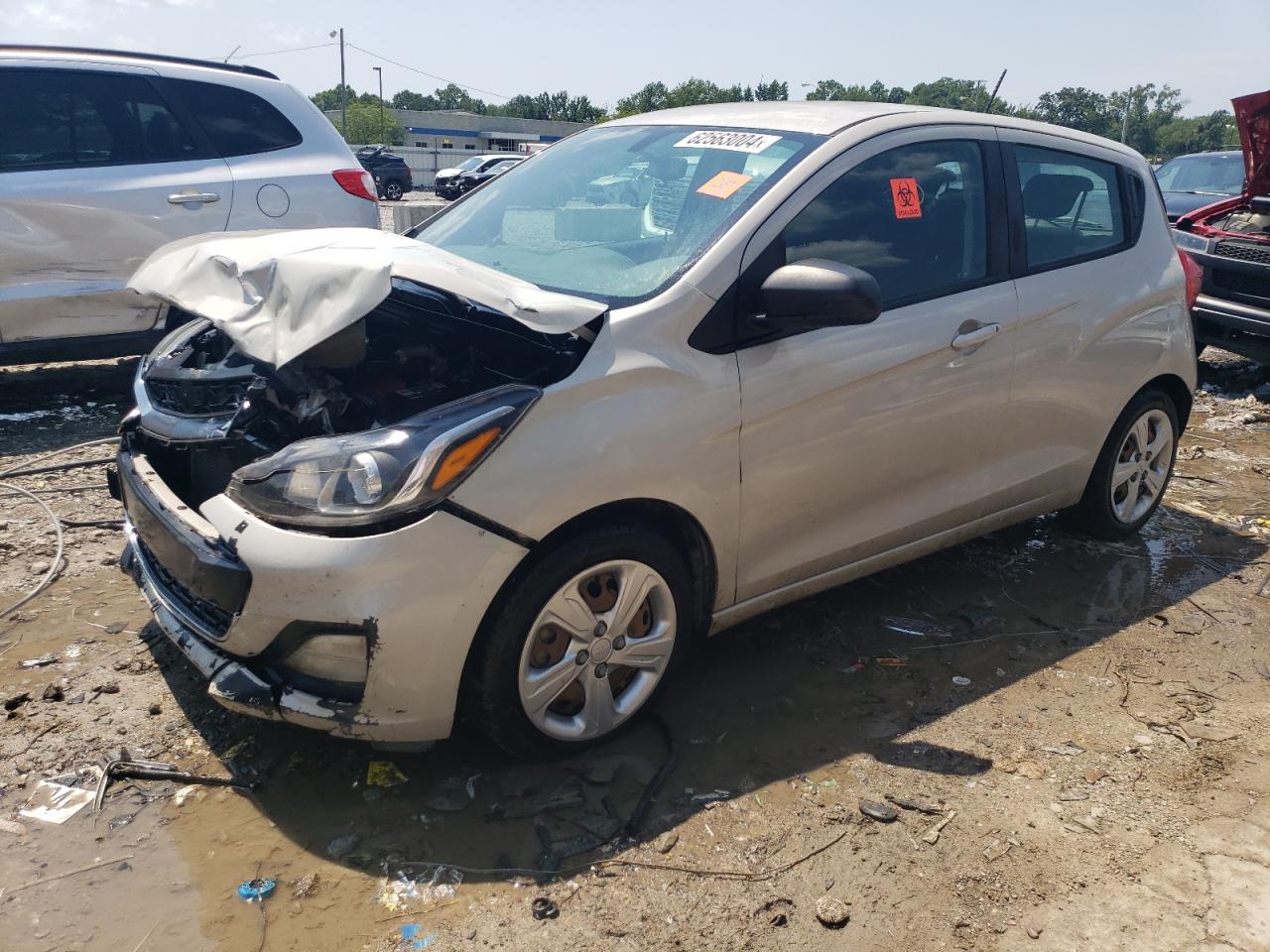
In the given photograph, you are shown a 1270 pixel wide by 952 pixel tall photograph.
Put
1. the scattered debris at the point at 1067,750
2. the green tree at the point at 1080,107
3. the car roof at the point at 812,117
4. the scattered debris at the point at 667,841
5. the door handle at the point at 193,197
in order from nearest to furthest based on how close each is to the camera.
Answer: the scattered debris at the point at 667,841 < the scattered debris at the point at 1067,750 < the car roof at the point at 812,117 < the door handle at the point at 193,197 < the green tree at the point at 1080,107

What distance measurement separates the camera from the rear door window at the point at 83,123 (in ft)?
17.8

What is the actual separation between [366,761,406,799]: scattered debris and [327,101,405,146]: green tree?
86.2m

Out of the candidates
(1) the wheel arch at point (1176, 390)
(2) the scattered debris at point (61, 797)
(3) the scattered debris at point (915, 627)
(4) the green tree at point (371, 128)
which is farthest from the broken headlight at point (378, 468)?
(4) the green tree at point (371, 128)

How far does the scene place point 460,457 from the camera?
96.7 inches

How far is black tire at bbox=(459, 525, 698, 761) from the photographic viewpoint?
8.45 ft

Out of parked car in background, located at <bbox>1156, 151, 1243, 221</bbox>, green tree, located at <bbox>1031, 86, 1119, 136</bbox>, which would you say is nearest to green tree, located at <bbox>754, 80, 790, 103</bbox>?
green tree, located at <bbox>1031, 86, 1119, 136</bbox>

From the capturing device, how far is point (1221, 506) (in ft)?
18.2

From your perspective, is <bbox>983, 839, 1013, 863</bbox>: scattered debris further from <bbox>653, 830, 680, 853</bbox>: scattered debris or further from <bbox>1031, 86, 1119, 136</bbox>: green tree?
<bbox>1031, 86, 1119, 136</bbox>: green tree

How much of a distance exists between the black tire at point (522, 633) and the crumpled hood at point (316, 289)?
1.94 feet

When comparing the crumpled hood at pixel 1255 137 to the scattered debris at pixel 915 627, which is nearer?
the scattered debris at pixel 915 627

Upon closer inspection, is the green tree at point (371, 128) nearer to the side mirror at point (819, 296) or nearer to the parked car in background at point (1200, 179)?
the parked car in background at point (1200, 179)

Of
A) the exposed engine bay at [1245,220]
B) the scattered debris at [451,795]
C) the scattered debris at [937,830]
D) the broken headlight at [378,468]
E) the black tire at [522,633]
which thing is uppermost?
the exposed engine bay at [1245,220]

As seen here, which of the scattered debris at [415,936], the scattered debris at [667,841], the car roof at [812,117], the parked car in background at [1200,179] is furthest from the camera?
the parked car in background at [1200,179]

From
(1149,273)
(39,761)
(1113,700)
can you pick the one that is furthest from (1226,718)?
(39,761)
